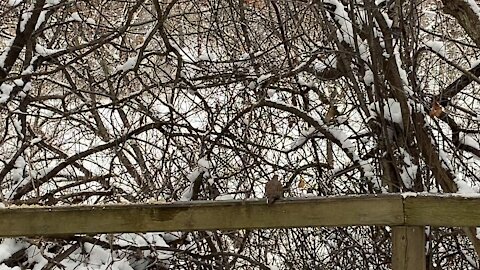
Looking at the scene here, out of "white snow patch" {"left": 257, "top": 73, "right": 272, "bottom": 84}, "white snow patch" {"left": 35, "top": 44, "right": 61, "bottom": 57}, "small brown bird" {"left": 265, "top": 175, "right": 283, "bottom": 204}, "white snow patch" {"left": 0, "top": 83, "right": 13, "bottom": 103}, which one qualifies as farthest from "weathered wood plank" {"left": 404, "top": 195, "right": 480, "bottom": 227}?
"white snow patch" {"left": 35, "top": 44, "right": 61, "bottom": 57}

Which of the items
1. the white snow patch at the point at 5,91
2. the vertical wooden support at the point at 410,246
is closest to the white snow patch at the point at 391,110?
the vertical wooden support at the point at 410,246

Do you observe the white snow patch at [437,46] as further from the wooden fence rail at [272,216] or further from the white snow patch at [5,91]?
the white snow patch at [5,91]

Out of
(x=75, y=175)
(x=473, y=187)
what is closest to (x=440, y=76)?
(x=473, y=187)

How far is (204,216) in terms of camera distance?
2.28 m

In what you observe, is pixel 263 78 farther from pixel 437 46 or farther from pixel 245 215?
pixel 245 215

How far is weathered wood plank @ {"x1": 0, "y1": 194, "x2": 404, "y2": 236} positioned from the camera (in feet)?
7.20

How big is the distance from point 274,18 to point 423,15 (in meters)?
0.79

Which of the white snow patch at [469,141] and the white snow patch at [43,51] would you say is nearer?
the white snow patch at [469,141]

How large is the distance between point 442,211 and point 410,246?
0.15 metres

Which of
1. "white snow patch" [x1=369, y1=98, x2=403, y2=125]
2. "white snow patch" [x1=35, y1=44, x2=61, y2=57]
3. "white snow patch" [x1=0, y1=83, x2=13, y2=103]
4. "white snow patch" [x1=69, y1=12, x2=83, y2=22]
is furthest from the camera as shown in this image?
"white snow patch" [x1=69, y1=12, x2=83, y2=22]

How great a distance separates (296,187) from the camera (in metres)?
3.71

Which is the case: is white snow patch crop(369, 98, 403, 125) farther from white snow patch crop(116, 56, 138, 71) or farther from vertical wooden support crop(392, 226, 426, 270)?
white snow patch crop(116, 56, 138, 71)

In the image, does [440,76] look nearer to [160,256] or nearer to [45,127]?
[160,256]

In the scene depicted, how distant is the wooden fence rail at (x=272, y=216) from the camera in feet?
7.13
